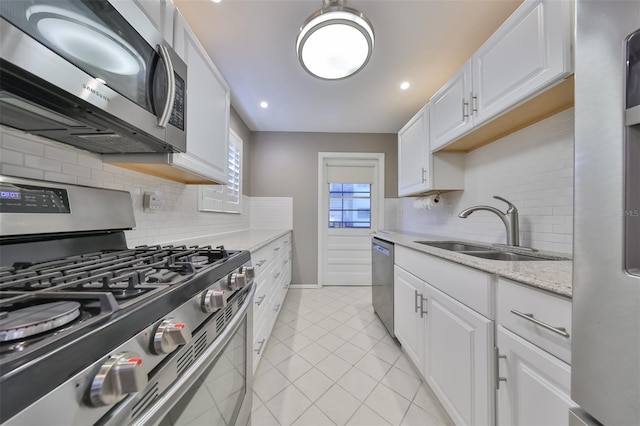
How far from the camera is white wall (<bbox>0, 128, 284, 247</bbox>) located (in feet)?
2.42

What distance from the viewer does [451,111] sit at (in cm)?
172

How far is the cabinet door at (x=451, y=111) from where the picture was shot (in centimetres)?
156

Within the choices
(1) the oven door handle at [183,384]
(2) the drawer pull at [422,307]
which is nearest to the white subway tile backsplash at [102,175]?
(1) the oven door handle at [183,384]

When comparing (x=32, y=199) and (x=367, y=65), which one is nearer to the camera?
(x=32, y=199)

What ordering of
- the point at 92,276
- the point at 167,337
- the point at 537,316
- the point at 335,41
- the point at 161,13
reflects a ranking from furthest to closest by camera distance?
1. the point at 335,41
2. the point at 161,13
3. the point at 537,316
4. the point at 92,276
5. the point at 167,337

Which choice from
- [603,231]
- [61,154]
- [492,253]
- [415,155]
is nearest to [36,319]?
[61,154]

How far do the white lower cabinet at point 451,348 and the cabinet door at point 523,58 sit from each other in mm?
987

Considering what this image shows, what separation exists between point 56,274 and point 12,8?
0.59m

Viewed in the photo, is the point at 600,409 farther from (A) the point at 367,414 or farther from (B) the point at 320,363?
(B) the point at 320,363

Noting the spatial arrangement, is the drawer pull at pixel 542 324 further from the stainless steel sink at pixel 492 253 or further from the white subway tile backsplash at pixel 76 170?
the white subway tile backsplash at pixel 76 170

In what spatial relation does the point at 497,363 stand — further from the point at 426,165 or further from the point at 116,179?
the point at 116,179

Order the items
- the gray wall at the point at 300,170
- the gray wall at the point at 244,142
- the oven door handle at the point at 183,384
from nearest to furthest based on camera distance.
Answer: the oven door handle at the point at 183,384 → the gray wall at the point at 244,142 → the gray wall at the point at 300,170

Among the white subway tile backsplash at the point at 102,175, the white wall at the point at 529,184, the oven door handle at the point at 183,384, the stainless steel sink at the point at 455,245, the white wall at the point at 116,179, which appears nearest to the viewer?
the oven door handle at the point at 183,384

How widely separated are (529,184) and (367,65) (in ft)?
4.90
